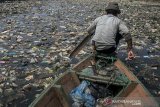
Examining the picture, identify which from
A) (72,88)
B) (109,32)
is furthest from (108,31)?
(72,88)

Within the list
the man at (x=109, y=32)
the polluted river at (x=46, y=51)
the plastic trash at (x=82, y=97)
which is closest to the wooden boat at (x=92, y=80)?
the plastic trash at (x=82, y=97)

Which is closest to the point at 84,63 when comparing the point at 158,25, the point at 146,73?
the point at 146,73

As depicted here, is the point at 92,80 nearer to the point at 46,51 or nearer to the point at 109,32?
the point at 109,32

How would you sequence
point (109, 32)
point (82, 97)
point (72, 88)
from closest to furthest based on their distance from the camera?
point (82, 97), point (72, 88), point (109, 32)

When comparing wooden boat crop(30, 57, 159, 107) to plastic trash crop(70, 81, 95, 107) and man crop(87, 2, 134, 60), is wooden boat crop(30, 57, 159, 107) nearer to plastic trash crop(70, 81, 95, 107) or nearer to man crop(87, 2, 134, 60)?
plastic trash crop(70, 81, 95, 107)

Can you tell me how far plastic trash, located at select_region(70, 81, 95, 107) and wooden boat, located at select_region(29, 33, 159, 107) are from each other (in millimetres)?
187

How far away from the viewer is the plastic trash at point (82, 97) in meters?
7.34

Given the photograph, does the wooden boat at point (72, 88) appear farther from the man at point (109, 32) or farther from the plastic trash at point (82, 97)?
the man at point (109, 32)

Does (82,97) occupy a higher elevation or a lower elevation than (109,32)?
lower

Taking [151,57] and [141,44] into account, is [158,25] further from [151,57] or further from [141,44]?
[151,57]

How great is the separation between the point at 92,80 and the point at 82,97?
2.39 feet

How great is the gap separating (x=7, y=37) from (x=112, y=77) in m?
10.1

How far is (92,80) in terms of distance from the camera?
26.4 feet

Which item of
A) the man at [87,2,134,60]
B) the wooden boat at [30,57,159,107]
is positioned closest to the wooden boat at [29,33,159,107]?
the wooden boat at [30,57,159,107]
